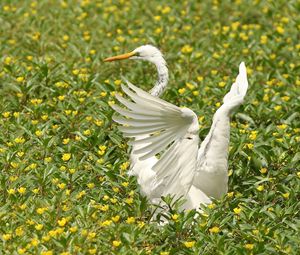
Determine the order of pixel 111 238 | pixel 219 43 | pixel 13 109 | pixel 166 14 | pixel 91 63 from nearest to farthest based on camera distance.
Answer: pixel 111 238
pixel 13 109
pixel 91 63
pixel 219 43
pixel 166 14

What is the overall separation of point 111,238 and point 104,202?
679mm

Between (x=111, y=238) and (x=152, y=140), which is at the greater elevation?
(x=152, y=140)

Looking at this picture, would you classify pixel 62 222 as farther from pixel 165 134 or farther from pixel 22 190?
pixel 165 134

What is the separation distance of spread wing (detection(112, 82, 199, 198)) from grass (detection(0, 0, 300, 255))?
26 centimetres

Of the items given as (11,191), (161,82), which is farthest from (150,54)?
(11,191)

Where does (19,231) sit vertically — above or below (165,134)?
below

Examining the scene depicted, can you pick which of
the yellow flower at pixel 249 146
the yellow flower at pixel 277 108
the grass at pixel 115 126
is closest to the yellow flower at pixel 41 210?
the grass at pixel 115 126

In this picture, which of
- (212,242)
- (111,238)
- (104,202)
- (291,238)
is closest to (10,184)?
(104,202)

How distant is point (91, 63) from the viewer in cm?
855

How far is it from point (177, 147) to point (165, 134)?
12 centimetres

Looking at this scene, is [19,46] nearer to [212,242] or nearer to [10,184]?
[10,184]

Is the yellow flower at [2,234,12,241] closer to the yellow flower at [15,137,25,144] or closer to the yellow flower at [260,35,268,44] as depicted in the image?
the yellow flower at [15,137,25,144]

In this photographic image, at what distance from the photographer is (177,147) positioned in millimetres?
5871

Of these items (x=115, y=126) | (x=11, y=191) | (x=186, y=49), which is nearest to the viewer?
(x=11, y=191)
